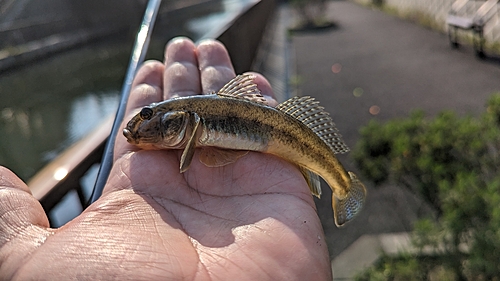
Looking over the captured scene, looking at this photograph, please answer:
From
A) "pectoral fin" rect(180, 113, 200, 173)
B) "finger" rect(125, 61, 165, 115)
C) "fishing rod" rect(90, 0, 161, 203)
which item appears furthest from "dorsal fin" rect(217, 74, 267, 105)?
"fishing rod" rect(90, 0, 161, 203)

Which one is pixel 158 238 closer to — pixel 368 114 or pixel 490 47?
pixel 368 114

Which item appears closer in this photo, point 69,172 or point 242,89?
point 69,172

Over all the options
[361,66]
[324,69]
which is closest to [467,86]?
[361,66]

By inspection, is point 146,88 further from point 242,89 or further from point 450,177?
point 450,177

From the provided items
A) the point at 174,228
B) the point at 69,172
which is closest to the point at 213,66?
the point at 69,172

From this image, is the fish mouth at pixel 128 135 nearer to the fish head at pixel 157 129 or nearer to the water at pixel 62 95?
the fish head at pixel 157 129

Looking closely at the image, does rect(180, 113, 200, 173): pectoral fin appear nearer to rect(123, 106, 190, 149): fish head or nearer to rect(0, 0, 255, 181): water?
rect(123, 106, 190, 149): fish head
